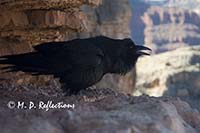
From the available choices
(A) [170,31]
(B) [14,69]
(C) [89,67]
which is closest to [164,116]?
(C) [89,67]

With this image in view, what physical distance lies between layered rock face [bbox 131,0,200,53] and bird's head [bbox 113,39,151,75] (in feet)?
157

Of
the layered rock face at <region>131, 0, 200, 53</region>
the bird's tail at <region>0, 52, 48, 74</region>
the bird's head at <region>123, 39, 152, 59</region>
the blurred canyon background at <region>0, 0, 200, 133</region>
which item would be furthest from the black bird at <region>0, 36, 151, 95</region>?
the layered rock face at <region>131, 0, 200, 53</region>

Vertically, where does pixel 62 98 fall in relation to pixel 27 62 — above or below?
below

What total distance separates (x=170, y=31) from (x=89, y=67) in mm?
52575

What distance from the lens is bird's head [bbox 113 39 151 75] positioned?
4.82m

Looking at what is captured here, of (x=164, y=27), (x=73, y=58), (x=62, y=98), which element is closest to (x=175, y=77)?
(x=73, y=58)

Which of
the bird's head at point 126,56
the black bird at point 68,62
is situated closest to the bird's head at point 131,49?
the bird's head at point 126,56

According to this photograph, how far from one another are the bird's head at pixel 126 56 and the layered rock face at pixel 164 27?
4783 centimetres

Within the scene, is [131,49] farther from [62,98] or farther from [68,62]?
[62,98]

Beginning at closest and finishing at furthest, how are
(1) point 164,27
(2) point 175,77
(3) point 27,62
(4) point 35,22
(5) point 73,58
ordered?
(3) point 27,62, (5) point 73,58, (4) point 35,22, (2) point 175,77, (1) point 164,27

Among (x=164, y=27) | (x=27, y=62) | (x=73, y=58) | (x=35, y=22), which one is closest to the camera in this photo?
(x=27, y=62)

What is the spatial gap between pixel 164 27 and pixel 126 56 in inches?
2128

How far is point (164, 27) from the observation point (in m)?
58.3

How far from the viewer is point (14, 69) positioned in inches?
172
